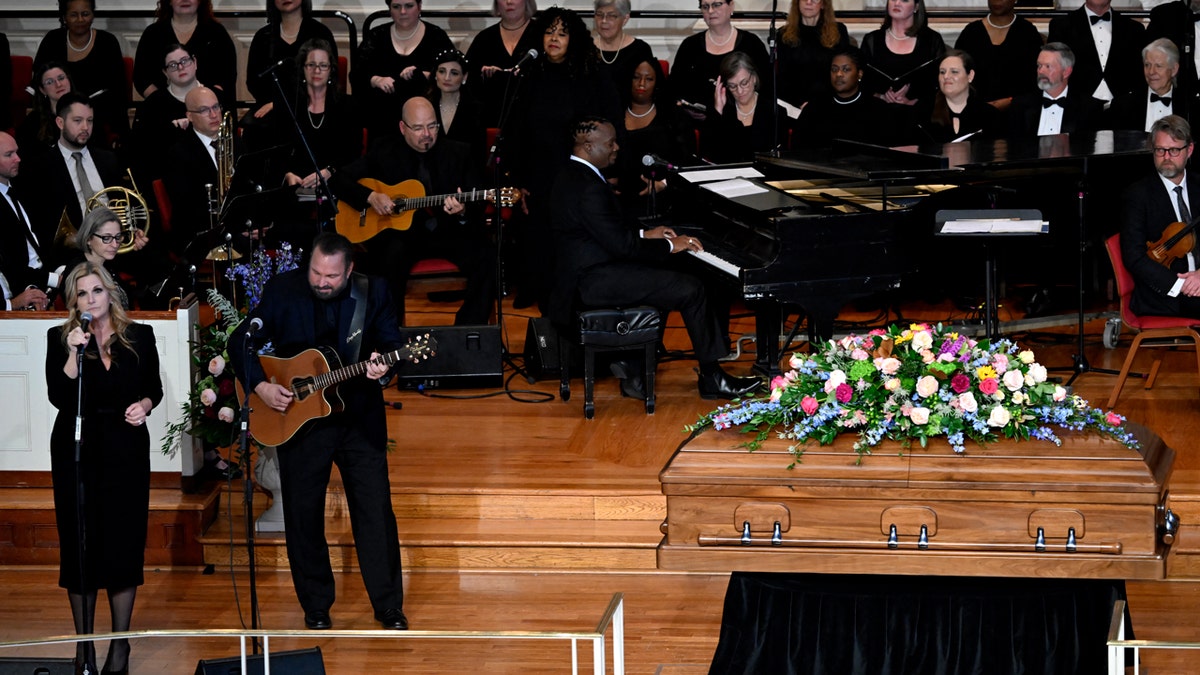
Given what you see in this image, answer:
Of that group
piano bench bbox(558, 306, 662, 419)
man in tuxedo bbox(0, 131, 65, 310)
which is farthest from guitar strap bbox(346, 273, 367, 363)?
man in tuxedo bbox(0, 131, 65, 310)

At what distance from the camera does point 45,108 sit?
9.33 metres

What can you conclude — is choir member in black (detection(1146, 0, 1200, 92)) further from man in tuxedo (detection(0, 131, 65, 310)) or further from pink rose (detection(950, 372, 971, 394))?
man in tuxedo (detection(0, 131, 65, 310))

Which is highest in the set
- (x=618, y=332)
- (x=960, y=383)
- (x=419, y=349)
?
(x=960, y=383)

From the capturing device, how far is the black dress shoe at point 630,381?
815 cm

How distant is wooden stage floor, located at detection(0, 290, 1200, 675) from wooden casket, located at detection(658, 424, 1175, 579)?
1.12m

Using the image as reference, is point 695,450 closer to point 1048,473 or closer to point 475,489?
point 1048,473

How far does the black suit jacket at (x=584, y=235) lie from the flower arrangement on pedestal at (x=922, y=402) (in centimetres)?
273

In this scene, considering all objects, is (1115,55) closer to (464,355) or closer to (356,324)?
(464,355)

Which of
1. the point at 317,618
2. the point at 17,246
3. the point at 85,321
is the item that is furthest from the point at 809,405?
the point at 17,246

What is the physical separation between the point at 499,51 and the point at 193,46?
6.19 feet

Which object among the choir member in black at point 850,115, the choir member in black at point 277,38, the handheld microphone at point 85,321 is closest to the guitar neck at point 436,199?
the choir member in black at point 277,38

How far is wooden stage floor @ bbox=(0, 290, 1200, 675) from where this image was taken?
20.1 feet

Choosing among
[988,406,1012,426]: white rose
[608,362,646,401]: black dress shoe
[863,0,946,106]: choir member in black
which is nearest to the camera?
[988,406,1012,426]: white rose

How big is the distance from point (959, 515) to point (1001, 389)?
41cm
